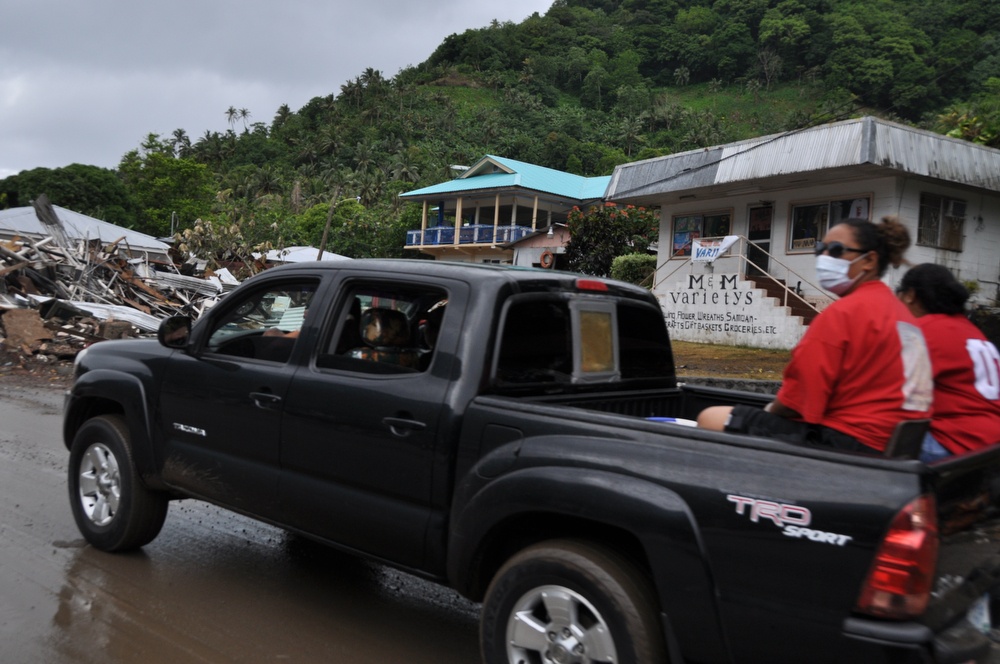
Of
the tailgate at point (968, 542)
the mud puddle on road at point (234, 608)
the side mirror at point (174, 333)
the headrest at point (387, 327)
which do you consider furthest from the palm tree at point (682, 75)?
the tailgate at point (968, 542)

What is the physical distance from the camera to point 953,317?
3.98 m

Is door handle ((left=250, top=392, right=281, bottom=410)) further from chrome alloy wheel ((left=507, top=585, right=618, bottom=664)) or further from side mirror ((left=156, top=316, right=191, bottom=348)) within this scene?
chrome alloy wheel ((left=507, top=585, right=618, bottom=664))

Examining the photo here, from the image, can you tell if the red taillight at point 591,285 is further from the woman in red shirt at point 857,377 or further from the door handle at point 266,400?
the door handle at point 266,400

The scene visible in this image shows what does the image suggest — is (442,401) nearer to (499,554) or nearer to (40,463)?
(499,554)

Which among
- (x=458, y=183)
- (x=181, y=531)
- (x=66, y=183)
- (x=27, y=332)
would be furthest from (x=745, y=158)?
(x=66, y=183)

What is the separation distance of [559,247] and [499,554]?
35176 millimetres

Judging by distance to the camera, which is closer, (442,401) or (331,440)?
(442,401)

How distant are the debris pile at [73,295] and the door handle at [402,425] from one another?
14.3 metres

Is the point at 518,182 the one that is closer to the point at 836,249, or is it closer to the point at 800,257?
the point at 800,257

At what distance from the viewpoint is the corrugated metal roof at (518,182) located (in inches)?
1778

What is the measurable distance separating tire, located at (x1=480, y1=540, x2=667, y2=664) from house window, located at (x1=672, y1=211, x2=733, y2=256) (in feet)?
68.8

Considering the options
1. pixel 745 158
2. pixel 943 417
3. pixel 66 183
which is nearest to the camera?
pixel 943 417

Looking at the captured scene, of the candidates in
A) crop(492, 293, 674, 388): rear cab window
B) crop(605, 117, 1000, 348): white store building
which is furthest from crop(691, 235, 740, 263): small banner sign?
crop(492, 293, 674, 388): rear cab window

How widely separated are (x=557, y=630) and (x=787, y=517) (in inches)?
38.1
